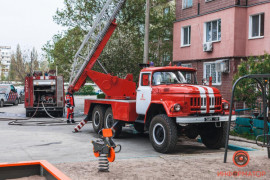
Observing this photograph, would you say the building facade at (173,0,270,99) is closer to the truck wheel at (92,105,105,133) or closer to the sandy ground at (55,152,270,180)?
the truck wheel at (92,105,105,133)

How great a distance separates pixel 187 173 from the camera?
7.59 m

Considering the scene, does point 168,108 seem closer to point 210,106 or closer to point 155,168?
point 210,106

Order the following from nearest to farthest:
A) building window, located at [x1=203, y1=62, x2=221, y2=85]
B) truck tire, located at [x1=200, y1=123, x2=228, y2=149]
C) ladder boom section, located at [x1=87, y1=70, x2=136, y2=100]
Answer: truck tire, located at [x1=200, y1=123, x2=228, y2=149]
ladder boom section, located at [x1=87, y1=70, x2=136, y2=100]
building window, located at [x1=203, y1=62, x2=221, y2=85]

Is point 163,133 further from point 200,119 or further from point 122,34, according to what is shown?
point 122,34

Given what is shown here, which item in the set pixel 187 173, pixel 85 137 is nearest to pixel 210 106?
pixel 187 173

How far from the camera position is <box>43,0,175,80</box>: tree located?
1011 inches

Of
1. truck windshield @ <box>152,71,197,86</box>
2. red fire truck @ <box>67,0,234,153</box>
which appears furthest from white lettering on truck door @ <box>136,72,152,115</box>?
truck windshield @ <box>152,71,197,86</box>

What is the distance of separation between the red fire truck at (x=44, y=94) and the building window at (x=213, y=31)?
932 centimetres

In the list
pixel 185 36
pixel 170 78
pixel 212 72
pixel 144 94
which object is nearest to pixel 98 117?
pixel 144 94

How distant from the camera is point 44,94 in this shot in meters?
23.0

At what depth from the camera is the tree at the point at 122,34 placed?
2567cm

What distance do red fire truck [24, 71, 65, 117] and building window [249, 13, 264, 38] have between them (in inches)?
437

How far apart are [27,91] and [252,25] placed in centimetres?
1308

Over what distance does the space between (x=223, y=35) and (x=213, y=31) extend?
4.22 ft
